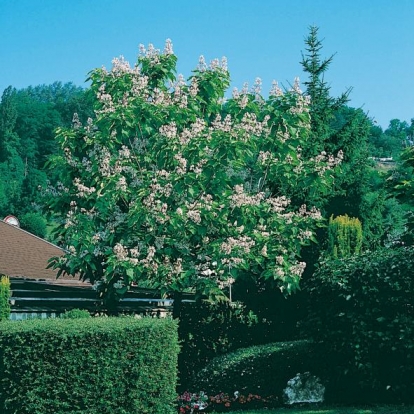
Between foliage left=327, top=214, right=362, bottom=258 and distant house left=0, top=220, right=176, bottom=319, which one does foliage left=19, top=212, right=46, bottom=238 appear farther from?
foliage left=327, top=214, right=362, bottom=258

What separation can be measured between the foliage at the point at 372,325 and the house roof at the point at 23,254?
38.9 feet

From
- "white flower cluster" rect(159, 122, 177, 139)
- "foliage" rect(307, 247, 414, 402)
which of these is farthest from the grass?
"white flower cluster" rect(159, 122, 177, 139)

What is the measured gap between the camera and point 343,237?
1520cm

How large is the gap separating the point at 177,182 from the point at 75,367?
491 cm

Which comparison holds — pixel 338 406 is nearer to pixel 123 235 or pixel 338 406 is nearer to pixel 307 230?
pixel 307 230

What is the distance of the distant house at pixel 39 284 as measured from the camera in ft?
66.9

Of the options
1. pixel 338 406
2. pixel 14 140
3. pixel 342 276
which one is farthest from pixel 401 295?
pixel 14 140

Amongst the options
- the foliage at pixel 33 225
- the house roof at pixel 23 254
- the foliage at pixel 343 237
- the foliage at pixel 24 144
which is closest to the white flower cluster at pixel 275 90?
the foliage at pixel 343 237

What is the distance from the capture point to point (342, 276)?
12484mm

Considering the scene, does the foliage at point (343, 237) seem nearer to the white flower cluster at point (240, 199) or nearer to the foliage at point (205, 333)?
the white flower cluster at point (240, 199)

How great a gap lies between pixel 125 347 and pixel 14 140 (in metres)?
81.7

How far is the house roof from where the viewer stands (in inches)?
853

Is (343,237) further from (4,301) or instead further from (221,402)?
(4,301)

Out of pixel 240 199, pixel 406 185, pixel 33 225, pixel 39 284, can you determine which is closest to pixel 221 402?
pixel 240 199
